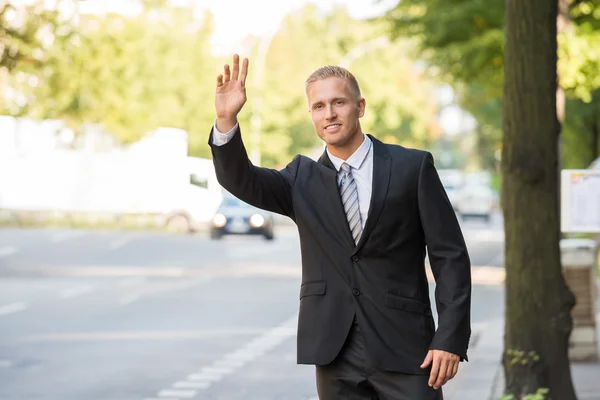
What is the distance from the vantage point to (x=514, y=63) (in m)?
9.11

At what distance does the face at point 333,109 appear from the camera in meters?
4.75

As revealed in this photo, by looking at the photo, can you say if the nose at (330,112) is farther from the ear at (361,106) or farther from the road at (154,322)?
the road at (154,322)

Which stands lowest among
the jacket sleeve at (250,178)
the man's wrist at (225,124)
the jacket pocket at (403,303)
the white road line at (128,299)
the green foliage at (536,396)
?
the white road line at (128,299)

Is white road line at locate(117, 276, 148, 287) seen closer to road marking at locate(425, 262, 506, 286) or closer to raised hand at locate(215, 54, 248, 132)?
road marking at locate(425, 262, 506, 286)

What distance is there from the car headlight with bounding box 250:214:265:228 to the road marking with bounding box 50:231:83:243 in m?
5.14

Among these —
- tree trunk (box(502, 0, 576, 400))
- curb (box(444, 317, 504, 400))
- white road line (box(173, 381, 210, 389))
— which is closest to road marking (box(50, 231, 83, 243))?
curb (box(444, 317, 504, 400))

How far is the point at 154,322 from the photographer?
17953 millimetres

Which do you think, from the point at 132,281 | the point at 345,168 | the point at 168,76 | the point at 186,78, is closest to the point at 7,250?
the point at 132,281

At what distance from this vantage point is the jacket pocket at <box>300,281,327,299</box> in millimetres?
4848

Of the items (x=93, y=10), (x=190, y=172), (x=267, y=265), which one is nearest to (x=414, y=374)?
(x=267, y=265)

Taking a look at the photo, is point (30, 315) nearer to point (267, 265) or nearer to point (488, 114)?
point (267, 265)

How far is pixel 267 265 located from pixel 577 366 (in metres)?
18.6

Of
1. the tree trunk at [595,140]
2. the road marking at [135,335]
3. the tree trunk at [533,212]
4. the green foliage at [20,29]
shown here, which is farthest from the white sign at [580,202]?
the tree trunk at [595,140]

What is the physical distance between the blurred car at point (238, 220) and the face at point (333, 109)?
37113 millimetres
